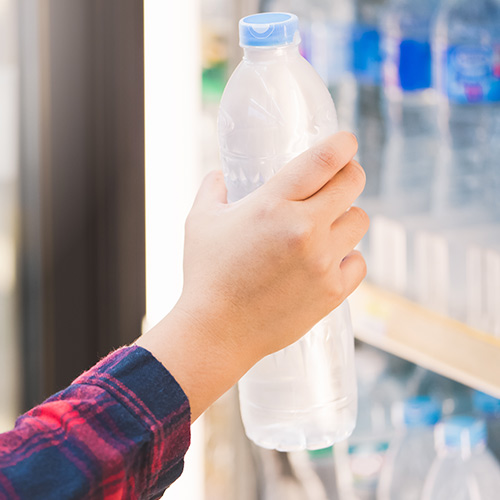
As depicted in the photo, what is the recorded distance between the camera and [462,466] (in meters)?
1.44

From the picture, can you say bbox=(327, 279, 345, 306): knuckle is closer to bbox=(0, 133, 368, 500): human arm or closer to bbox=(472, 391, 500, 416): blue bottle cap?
bbox=(0, 133, 368, 500): human arm

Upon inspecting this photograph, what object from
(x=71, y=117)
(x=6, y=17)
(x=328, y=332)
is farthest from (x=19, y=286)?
(x=328, y=332)

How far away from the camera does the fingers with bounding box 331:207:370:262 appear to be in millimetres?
677

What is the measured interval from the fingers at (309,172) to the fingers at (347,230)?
0.05m

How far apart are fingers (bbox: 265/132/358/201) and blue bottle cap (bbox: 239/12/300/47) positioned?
0.46 ft

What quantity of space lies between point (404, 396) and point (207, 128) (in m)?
0.76

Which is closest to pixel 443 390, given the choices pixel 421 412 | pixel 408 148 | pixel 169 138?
pixel 421 412

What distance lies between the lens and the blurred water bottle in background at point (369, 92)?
4.58 ft

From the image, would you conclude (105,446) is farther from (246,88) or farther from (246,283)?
(246,88)

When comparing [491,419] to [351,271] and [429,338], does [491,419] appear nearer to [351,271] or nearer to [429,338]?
[429,338]

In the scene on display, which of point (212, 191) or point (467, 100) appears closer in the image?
point (212, 191)

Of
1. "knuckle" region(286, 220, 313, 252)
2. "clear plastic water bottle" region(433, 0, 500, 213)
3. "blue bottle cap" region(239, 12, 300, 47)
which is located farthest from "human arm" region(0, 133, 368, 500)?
"clear plastic water bottle" region(433, 0, 500, 213)

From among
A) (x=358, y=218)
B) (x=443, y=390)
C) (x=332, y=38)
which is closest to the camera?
(x=358, y=218)

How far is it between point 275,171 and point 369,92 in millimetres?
792
